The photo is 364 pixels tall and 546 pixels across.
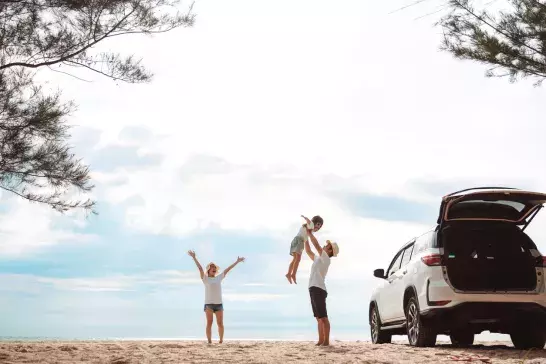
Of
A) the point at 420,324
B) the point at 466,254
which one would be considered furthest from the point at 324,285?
the point at 466,254

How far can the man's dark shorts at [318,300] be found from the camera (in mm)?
10227

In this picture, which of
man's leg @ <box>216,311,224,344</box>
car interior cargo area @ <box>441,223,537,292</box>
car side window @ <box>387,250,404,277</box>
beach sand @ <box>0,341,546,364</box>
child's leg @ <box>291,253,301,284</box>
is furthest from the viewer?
man's leg @ <box>216,311,224,344</box>

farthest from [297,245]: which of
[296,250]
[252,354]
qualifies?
[252,354]

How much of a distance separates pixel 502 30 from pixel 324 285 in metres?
7.94

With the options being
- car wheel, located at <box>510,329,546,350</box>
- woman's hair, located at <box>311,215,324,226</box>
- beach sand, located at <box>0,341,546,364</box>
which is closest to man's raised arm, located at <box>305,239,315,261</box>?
woman's hair, located at <box>311,215,324,226</box>

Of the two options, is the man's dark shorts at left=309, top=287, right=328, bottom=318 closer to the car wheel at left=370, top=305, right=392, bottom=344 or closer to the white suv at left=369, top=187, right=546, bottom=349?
the white suv at left=369, top=187, right=546, bottom=349

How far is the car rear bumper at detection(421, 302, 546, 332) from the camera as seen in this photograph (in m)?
9.97

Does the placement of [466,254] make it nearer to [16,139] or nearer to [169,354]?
[169,354]

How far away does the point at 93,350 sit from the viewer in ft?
34.1

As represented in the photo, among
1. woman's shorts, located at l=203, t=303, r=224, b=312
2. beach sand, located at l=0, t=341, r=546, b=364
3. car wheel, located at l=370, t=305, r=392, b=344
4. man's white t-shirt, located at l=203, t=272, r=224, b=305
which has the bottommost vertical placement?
beach sand, located at l=0, t=341, r=546, b=364

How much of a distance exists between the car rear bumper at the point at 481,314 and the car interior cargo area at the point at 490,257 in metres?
0.26

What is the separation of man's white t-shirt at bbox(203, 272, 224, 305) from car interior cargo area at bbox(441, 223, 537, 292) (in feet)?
13.4

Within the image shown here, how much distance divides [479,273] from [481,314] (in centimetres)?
69

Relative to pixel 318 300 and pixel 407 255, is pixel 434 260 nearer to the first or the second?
pixel 407 255
